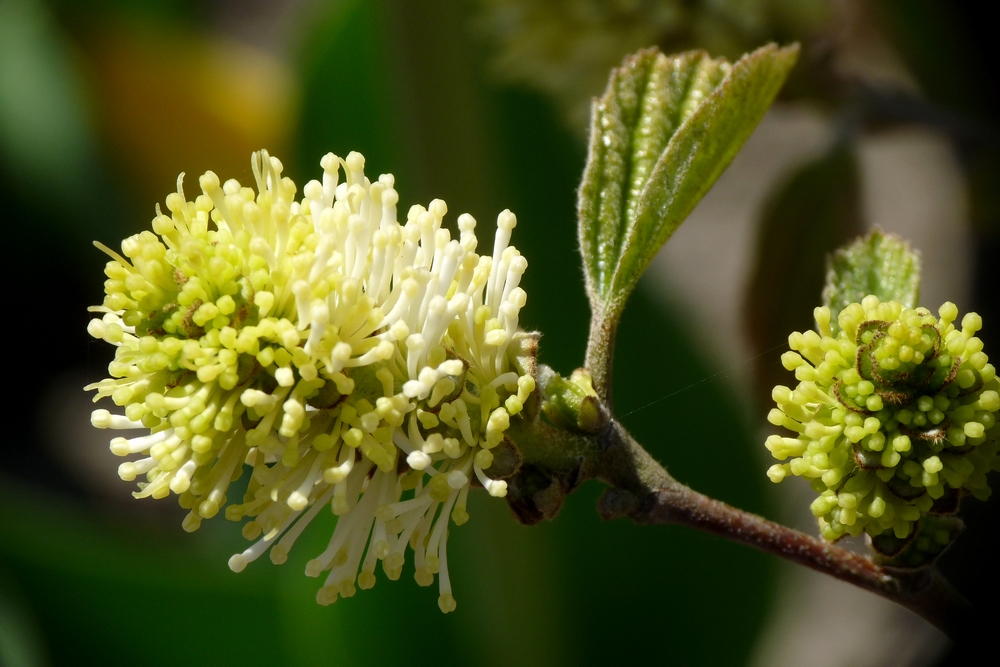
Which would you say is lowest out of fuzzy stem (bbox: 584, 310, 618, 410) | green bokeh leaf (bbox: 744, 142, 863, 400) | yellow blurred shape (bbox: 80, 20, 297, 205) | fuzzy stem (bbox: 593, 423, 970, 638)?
fuzzy stem (bbox: 593, 423, 970, 638)

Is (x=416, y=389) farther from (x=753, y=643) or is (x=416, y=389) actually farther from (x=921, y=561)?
(x=753, y=643)

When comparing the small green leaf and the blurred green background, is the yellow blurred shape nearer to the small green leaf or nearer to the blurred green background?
the blurred green background

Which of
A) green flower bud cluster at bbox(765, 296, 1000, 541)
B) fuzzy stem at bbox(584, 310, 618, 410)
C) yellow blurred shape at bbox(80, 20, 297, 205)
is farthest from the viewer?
yellow blurred shape at bbox(80, 20, 297, 205)

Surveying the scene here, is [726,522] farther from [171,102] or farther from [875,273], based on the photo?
[171,102]

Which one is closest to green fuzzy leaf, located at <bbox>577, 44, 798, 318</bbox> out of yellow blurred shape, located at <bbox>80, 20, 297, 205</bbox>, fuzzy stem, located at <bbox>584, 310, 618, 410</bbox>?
fuzzy stem, located at <bbox>584, 310, 618, 410</bbox>

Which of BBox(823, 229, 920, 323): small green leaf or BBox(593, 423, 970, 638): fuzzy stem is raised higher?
BBox(823, 229, 920, 323): small green leaf

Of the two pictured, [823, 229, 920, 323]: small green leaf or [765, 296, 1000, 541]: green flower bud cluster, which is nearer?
[765, 296, 1000, 541]: green flower bud cluster
